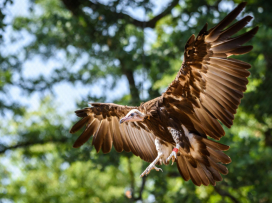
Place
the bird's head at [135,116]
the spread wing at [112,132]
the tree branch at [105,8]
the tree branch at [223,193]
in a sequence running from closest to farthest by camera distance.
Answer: the bird's head at [135,116]
the spread wing at [112,132]
the tree branch at [105,8]
the tree branch at [223,193]

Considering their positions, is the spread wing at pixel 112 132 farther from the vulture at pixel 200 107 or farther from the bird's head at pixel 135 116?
the bird's head at pixel 135 116

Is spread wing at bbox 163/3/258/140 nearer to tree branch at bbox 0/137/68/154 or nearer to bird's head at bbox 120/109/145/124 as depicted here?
bird's head at bbox 120/109/145/124

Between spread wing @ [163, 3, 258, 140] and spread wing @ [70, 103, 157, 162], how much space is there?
85cm

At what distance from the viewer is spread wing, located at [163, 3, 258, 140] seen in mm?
3176

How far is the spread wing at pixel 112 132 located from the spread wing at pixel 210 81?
33.5 inches

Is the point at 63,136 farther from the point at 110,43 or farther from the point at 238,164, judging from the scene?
the point at 238,164

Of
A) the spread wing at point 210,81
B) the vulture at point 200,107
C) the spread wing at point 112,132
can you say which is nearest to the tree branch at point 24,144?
the spread wing at point 112,132

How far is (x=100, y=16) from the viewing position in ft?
24.1

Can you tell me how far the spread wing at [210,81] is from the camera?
3.18m

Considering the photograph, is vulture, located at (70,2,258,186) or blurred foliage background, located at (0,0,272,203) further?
blurred foliage background, located at (0,0,272,203)

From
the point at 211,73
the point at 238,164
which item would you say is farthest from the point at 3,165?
the point at 211,73

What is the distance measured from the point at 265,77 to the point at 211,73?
505 cm

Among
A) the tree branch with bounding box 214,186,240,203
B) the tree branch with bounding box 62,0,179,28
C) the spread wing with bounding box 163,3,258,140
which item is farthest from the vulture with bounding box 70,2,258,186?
the tree branch with bounding box 214,186,240,203

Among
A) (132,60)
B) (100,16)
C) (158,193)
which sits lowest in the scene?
(158,193)
